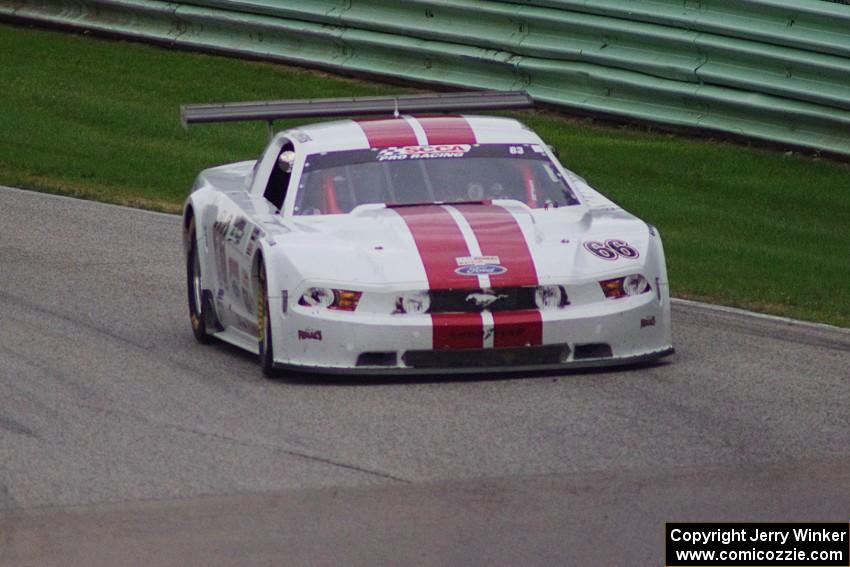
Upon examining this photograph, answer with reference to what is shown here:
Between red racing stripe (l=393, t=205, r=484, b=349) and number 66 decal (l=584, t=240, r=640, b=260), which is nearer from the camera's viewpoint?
red racing stripe (l=393, t=205, r=484, b=349)

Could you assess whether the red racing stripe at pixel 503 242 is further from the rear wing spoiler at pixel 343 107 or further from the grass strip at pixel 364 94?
the grass strip at pixel 364 94

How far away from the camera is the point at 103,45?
2308cm

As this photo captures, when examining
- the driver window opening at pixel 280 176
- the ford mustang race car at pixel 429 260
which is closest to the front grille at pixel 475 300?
the ford mustang race car at pixel 429 260

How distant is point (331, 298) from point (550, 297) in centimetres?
110

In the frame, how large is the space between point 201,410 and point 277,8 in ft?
41.4

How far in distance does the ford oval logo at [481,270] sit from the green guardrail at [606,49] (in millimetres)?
8296

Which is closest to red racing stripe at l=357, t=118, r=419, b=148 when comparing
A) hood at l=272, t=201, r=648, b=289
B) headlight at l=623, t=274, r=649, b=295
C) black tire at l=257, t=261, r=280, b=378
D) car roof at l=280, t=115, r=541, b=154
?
car roof at l=280, t=115, r=541, b=154

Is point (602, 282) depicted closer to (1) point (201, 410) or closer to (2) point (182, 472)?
(1) point (201, 410)

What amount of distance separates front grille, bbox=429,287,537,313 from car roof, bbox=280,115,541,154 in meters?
1.56

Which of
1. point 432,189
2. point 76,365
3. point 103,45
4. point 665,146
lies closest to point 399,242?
point 432,189

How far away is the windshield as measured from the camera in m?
10.5

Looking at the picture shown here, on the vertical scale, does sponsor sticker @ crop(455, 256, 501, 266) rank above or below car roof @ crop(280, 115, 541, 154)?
below

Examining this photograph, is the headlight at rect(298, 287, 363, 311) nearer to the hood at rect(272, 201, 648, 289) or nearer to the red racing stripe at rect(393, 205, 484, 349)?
the hood at rect(272, 201, 648, 289)

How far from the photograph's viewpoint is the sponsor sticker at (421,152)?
35.0ft
